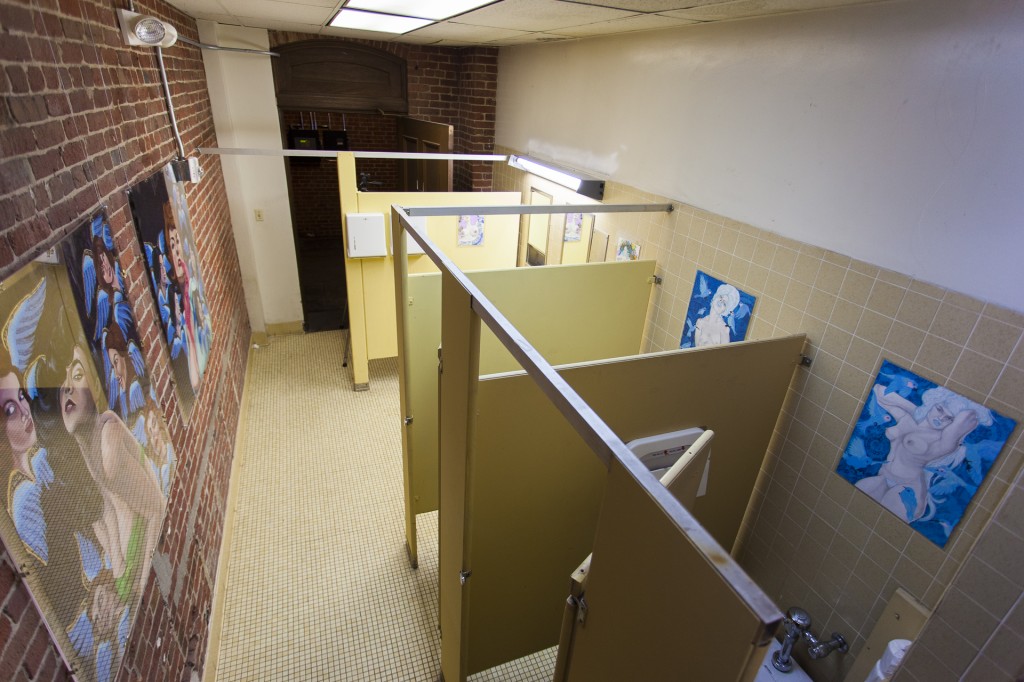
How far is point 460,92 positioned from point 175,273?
3.37 metres

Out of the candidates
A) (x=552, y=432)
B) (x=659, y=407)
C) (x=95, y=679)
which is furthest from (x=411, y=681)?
(x=659, y=407)

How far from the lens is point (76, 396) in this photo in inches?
45.8

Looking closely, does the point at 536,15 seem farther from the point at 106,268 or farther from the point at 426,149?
the point at 426,149

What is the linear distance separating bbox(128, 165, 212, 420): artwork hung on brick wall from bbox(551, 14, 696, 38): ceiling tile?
6.71 feet

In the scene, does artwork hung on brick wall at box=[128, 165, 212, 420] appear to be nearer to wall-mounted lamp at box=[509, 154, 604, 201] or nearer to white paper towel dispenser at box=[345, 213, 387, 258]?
white paper towel dispenser at box=[345, 213, 387, 258]

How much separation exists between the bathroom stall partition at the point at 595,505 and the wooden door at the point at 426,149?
89.9 inches

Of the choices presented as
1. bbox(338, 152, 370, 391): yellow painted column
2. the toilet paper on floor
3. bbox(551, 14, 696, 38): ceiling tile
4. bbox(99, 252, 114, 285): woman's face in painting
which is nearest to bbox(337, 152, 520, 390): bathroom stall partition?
bbox(338, 152, 370, 391): yellow painted column

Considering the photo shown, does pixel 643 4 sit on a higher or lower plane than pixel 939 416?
higher

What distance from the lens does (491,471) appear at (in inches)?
55.6

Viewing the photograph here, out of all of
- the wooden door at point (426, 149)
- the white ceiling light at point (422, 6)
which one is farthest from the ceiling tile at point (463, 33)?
the wooden door at point (426, 149)

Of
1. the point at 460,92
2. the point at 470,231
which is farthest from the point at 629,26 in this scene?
the point at 460,92

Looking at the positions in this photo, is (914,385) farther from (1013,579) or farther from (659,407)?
(659,407)

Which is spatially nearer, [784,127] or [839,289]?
[839,289]

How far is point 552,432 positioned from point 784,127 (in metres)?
1.47
